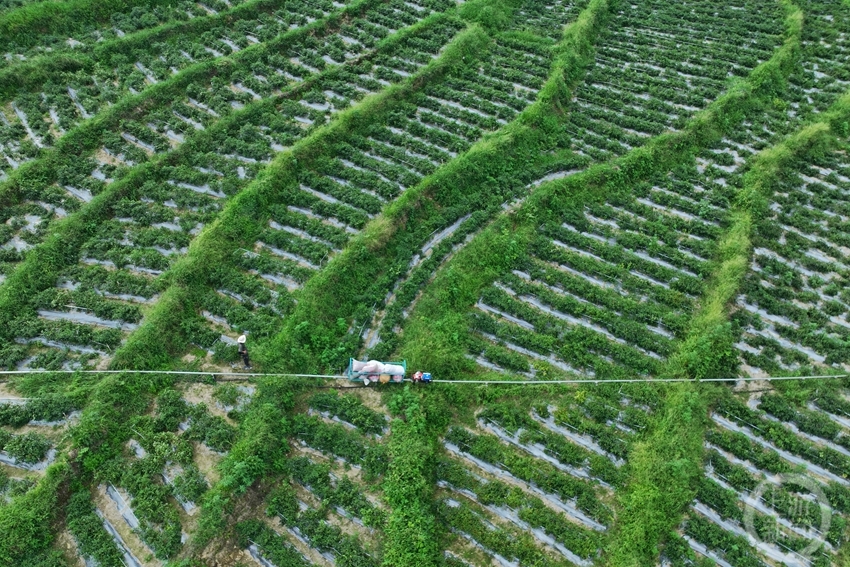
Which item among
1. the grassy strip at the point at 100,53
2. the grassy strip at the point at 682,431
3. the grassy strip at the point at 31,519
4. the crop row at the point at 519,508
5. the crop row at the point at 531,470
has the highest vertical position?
the grassy strip at the point at 100,53

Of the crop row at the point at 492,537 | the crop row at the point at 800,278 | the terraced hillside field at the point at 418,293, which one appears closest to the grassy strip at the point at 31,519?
the terraced hillside field at the point at 418,293

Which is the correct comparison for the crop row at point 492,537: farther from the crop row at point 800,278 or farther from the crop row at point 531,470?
the crop row at point 800,278

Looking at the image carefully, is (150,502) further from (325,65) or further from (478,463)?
(325,65)

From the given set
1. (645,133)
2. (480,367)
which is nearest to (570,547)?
(480,367)

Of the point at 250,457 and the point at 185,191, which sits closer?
the point at 250,457

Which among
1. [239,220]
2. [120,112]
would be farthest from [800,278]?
[120,112]

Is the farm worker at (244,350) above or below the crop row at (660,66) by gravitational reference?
below

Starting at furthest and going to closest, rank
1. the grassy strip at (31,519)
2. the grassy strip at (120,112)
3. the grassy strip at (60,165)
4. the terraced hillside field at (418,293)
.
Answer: the grassy strip at (120,112) → the grassy strip at (60,165) → the terraced hillside field at (418,293) → the grassy strip at (31,519)

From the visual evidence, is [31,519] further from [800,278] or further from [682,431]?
[800,278]
